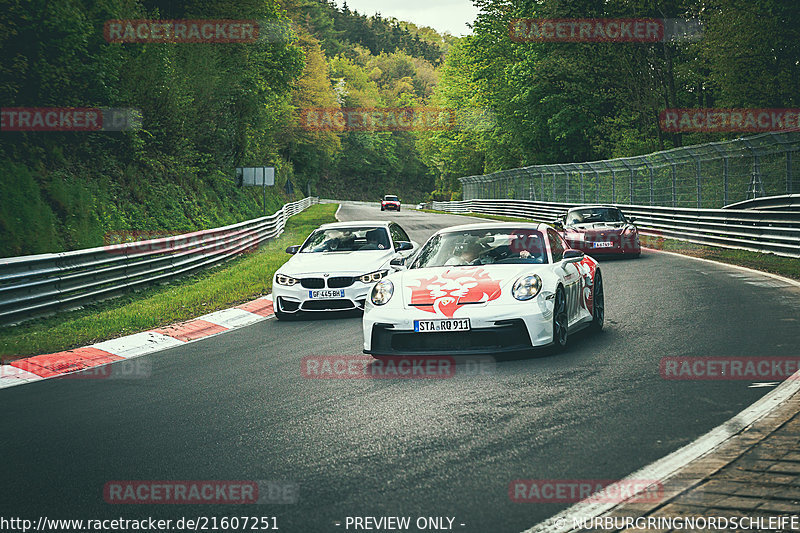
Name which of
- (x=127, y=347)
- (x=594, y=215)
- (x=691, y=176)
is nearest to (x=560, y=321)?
(x=127, y=347)

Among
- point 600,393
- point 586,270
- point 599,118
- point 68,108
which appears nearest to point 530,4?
point 599,118

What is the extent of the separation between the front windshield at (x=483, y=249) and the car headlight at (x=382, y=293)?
0.79 metres

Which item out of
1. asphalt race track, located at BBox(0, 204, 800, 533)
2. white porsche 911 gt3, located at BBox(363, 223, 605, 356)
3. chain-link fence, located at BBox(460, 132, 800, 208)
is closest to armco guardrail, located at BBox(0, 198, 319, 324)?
asphalt race track, located at BBox(0, 204, 800, 533)

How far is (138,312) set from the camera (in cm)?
1275

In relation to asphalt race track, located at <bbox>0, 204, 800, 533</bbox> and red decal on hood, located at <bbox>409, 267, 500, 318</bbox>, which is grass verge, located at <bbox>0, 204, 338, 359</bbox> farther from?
red decal on hood, located at <bbox>409, 267, 500, 318</bbox>

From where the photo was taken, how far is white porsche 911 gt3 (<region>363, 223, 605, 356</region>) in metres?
7.59

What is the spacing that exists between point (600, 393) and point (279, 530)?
3.32 meters

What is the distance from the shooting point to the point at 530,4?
168ft

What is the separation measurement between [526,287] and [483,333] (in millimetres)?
700

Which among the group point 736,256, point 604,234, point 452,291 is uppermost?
point 604,234

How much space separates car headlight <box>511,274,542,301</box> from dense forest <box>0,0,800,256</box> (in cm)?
1076

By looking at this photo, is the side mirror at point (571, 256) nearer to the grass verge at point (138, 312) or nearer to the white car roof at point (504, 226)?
the white car roof at point (504, 226)

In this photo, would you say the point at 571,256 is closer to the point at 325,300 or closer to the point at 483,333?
the point at 483,333

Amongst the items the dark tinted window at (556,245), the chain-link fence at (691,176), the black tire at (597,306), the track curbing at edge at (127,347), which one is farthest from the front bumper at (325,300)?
the chain-link fence at (691,176)
